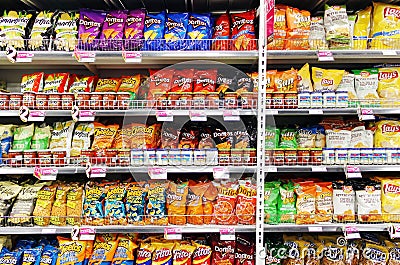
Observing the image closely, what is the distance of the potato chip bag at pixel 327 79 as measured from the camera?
7.34 ft

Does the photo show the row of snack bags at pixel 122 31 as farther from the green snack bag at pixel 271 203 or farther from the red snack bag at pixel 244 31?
the green snack bag at pixel 271 203

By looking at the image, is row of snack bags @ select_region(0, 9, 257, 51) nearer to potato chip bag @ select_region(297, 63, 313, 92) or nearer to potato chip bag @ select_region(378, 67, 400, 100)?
potato chip bag @ select_region(297, 63, 313, 92)

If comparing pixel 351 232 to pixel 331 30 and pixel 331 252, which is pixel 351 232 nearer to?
pixel 331 252

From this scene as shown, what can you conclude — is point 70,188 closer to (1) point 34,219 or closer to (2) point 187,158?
(1) point 34,219

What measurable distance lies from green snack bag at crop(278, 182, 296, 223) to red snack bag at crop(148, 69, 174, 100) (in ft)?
3.25

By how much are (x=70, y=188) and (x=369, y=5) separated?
2392mm

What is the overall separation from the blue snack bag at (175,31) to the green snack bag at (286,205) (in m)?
1.13

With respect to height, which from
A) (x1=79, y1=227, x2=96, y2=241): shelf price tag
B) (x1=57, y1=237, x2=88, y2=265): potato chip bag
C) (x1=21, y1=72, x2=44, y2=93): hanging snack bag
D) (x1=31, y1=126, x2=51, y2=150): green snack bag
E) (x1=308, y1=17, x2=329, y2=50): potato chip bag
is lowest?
(x1=57, y1=237, x2=88, y2=265): potato chip bag

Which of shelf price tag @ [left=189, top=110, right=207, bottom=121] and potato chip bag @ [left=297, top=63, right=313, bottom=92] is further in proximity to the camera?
potato chip bag @ [left=297, top=63, right=313, bottom=92]

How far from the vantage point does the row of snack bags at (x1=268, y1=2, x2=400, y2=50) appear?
216cm

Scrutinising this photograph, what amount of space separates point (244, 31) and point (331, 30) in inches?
21.4

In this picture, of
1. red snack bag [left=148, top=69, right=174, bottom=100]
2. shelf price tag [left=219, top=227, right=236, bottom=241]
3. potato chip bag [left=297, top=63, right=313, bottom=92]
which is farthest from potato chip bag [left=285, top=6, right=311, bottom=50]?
shelf price tag [left=219, top=227, right=236, bottom=241]

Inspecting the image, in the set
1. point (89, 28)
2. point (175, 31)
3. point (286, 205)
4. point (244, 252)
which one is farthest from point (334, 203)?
point (89, 28)

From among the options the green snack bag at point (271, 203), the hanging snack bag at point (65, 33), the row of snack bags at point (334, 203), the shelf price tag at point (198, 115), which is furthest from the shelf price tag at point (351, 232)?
the hanging snack bag at point (65, 33)
